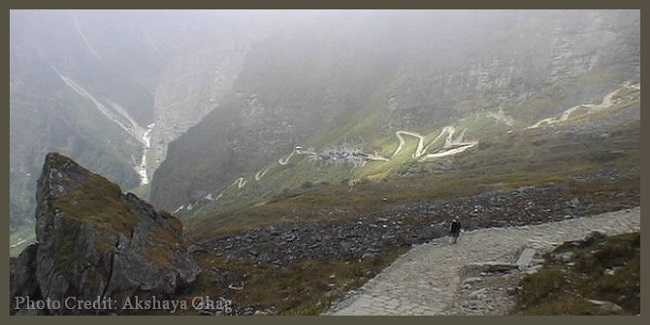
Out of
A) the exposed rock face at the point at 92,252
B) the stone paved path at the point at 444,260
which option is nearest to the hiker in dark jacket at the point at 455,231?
the stone paved path at the point at 444,260

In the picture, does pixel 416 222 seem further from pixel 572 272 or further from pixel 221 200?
pixel 221 200

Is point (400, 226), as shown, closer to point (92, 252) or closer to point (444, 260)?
point (444, 260)

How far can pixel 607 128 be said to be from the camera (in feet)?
368

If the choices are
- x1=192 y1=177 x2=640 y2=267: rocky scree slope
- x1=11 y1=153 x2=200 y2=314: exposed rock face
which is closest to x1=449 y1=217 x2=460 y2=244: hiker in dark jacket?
x1=192 y1=177 x2=640 y2=267: rocky scree slope

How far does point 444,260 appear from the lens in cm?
3198

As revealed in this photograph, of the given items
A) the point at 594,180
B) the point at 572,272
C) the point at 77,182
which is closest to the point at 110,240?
the point at 77,182

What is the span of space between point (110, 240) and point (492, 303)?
2232 centimetres

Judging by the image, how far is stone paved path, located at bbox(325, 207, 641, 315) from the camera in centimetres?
2466

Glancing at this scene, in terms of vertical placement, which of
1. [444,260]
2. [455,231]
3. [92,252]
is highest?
[455,231]

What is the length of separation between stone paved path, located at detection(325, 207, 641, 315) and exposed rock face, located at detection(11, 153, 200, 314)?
513 inches

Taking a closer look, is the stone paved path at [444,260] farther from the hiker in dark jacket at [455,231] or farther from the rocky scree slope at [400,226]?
the rocky scree slope at [400,226]

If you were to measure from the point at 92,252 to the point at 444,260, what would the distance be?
21.1 metres

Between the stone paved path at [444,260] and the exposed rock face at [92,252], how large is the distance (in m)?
13.0

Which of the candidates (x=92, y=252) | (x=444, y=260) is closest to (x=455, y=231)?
(x=444, y=260)
